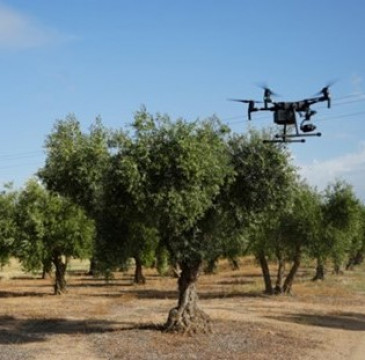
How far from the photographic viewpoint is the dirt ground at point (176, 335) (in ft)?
72.8

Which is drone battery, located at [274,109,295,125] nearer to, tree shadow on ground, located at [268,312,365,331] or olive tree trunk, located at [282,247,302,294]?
tree shadow on ground, located at [268,312,365,331]

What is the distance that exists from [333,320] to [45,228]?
2312 centimetres

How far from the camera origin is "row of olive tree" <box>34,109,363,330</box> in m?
22.0

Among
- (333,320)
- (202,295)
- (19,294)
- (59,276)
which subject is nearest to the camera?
(333,320)

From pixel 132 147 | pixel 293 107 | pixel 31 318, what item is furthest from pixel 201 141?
pixel 31 318

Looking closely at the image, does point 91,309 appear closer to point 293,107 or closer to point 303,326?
point 303,326

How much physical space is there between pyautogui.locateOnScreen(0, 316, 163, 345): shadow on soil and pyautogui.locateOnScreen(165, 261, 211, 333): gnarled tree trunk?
1.23m

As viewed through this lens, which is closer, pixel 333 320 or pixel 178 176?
pixel 178 176

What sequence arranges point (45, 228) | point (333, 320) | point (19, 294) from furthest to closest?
point (19, 294), point (45, 228), point (333, 320)

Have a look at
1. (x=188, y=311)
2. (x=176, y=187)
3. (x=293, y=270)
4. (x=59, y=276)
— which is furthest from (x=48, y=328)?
(x=293, y=270)

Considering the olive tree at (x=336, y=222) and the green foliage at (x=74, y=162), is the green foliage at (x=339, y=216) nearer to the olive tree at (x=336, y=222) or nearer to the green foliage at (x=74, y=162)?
the olive tree at (x=336, y=222)

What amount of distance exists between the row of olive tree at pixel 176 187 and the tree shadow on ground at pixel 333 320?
6.95 m

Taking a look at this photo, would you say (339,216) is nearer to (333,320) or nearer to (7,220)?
(333,320)

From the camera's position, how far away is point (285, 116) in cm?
1812
